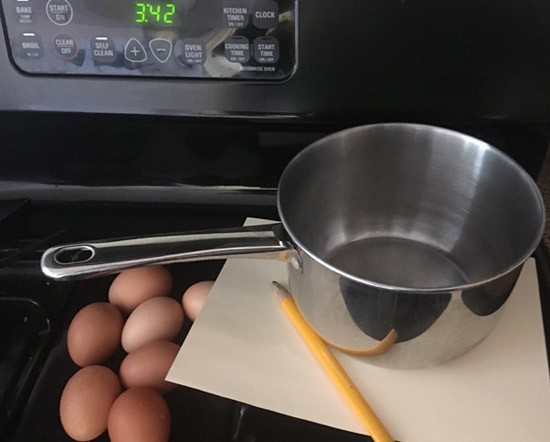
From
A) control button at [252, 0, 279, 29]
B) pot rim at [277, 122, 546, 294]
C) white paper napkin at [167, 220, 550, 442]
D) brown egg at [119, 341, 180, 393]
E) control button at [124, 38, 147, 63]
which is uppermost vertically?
control button at [252, 0, 279, 29]

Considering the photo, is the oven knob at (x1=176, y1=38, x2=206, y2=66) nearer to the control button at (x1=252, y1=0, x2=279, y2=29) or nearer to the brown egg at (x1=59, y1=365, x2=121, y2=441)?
the control button at (x1=252, y1=0, x2=279, y2=29)

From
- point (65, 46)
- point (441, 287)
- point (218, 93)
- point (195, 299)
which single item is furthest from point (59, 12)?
point (441, 287)

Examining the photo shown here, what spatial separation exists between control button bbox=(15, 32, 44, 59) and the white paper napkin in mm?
231

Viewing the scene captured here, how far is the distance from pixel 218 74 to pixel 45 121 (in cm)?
16

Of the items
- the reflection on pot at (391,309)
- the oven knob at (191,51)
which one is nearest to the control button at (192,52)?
the oven knob at (191,51)

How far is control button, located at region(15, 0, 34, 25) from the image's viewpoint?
0.48 meters

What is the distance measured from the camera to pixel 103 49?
1.62ft

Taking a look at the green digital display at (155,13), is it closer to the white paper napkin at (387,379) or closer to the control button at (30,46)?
the control button at (30,46)

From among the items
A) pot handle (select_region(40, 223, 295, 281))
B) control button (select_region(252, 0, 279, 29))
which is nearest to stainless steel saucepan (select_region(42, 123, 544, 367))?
pot handle (select_region(40, 223, 295, 281))

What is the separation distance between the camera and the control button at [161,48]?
0.49 meters

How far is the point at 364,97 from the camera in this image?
502 mm

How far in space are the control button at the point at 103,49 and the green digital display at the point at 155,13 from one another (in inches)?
1.1

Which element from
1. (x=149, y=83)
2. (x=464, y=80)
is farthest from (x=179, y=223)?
(x=464, y=80)

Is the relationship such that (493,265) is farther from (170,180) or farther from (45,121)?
(45,121)
